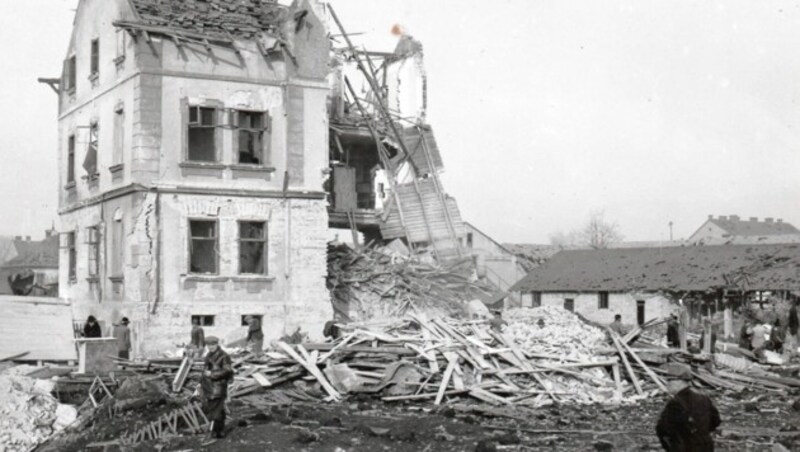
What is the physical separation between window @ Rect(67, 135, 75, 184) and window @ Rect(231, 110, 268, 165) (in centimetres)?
730

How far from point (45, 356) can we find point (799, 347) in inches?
984

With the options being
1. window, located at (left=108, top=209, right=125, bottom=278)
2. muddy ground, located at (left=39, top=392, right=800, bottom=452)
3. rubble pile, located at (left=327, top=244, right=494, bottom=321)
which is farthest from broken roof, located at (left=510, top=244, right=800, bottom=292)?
window, located at (left=108, top=209, right=125, bottom=278)

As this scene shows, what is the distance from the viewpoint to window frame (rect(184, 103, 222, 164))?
27203mm

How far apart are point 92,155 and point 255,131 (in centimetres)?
585

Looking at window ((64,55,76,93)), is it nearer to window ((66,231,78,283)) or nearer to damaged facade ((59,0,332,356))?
damaged facade ((59,0,332,356))

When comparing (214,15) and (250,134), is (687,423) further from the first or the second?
(214,15)

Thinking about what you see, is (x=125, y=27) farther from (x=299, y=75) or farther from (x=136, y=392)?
(x=136, y=392)

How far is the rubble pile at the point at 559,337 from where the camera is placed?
21.7 m

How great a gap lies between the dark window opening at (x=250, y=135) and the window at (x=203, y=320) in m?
4.57

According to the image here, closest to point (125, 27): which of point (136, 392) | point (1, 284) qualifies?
point (136, 392)

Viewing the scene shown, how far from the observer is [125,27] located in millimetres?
26266

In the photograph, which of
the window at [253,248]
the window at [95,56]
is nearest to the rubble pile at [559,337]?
the window at [253,248]

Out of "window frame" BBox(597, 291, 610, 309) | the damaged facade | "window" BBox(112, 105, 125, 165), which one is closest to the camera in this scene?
the damaged facade

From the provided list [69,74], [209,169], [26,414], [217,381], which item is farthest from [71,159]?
[217,381]
